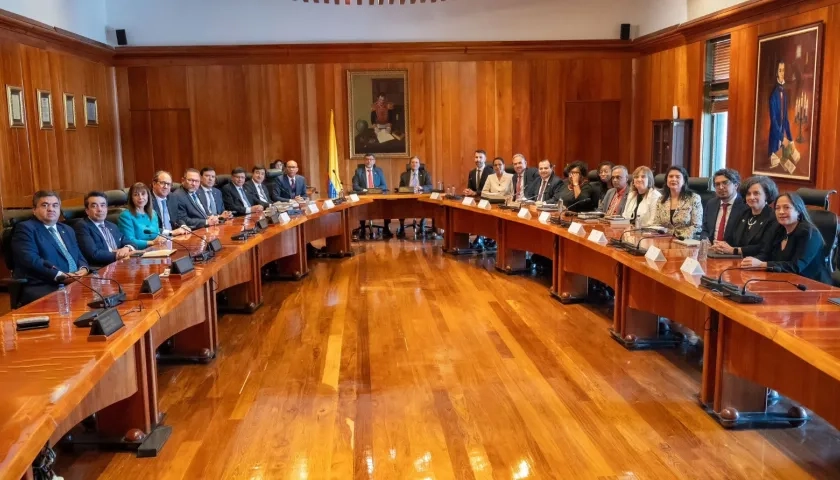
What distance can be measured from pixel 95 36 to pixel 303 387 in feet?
25.0

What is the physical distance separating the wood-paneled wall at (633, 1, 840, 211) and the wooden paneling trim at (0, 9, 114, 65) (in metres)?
7.35

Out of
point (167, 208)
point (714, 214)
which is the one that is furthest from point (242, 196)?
point (714, 214)

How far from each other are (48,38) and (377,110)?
14.0 ft

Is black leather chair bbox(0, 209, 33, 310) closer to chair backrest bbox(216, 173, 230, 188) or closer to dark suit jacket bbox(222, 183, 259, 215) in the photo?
dark suit jacket bbox(222, 183, 259, 215)

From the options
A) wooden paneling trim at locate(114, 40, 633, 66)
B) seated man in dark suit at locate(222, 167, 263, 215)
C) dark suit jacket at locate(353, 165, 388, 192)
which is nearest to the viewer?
seated man in dark suit at locate(222, 167, 263, 215)

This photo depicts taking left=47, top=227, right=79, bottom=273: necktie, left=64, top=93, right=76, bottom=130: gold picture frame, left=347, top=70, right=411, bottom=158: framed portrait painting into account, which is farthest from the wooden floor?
left=347, top=70, right=411, bottom=158: framed portrait painting

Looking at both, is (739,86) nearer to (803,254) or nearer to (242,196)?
(803,254)

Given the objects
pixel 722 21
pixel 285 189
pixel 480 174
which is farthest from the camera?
pixel 480 174

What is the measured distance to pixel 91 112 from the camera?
365 inches

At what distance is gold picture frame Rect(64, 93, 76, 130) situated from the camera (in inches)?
330

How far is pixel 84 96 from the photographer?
357 inches

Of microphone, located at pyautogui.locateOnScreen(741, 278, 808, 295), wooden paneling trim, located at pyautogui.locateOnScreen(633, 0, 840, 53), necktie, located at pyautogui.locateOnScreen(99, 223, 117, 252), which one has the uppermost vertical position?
wooden paneling trim, located at pyautogui.locateOnScreen(633, 0, 840, 53)

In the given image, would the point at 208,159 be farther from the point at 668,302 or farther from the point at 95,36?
the point at 668,302

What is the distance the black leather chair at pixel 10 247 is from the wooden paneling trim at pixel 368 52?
245 inches
